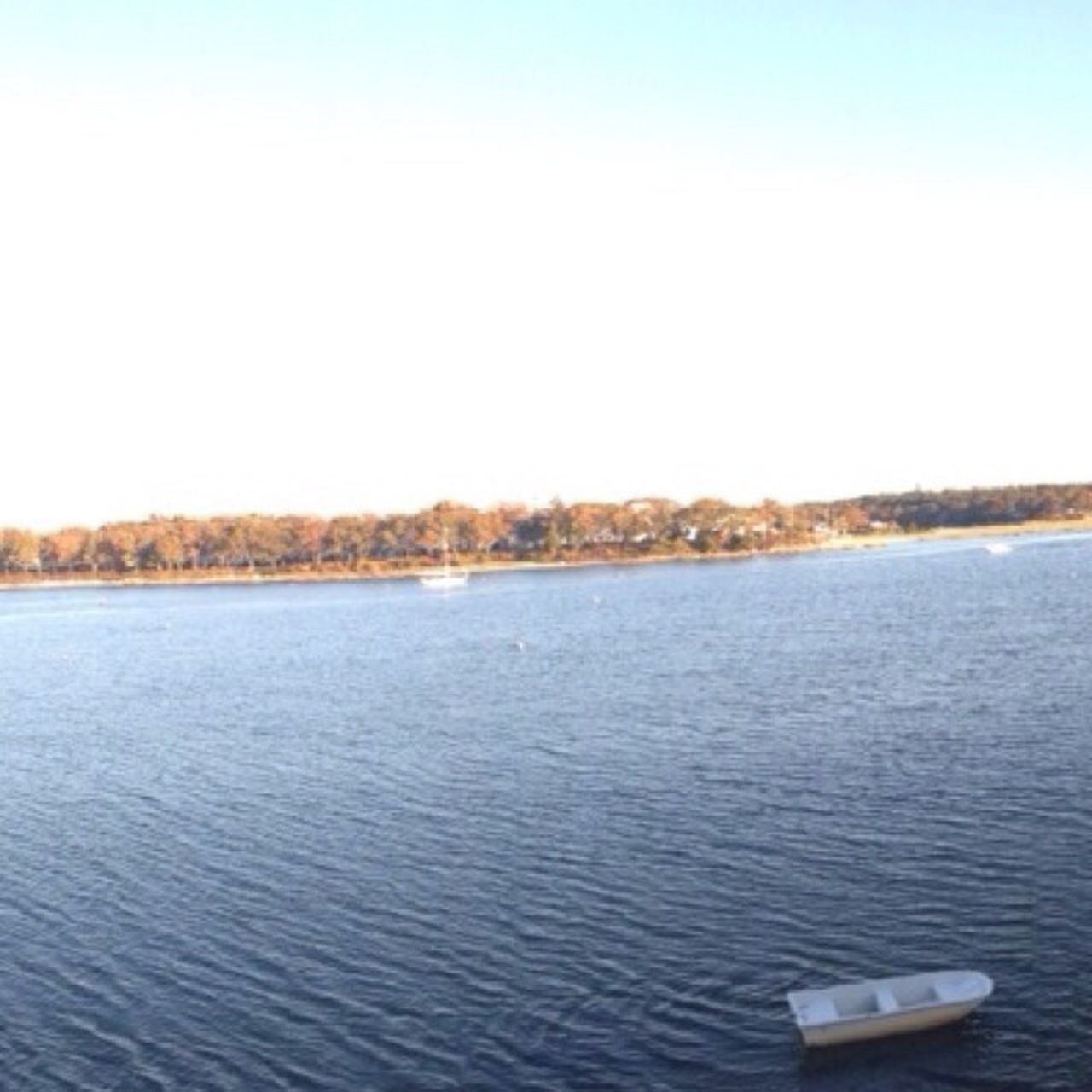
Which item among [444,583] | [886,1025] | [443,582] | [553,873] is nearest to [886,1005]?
[886,1025]

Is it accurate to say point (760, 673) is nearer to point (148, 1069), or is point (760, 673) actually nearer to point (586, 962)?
point (586, 962)

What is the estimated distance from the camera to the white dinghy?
21.6 meters

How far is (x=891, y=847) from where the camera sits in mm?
32000

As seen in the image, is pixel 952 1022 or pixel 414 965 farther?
pixel 414 965

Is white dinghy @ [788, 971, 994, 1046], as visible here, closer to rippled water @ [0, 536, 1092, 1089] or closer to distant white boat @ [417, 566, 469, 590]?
rippled water @ [0, 536, 1092, 1089]

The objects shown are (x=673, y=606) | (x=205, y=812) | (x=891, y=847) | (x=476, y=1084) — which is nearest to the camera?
(x=476, y=1084)

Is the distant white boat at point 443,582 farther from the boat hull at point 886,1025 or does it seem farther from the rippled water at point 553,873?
the boat hull at point 886,1025

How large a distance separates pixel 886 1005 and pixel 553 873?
11.5 metres

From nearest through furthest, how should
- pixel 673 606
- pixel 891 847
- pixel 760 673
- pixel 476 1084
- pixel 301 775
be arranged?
pixel 476 1084
pixel 891 847
pixel 301 775
pixel 760 673
pixel 673 606

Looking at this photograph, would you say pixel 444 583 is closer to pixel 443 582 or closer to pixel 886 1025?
pixel 443 582

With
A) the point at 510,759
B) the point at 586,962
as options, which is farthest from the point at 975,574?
the point at 586,962

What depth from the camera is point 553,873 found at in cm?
3203

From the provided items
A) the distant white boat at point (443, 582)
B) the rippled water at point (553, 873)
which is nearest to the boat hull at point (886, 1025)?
the rippled water at point (553, 873)

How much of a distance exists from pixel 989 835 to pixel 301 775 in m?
24.2
